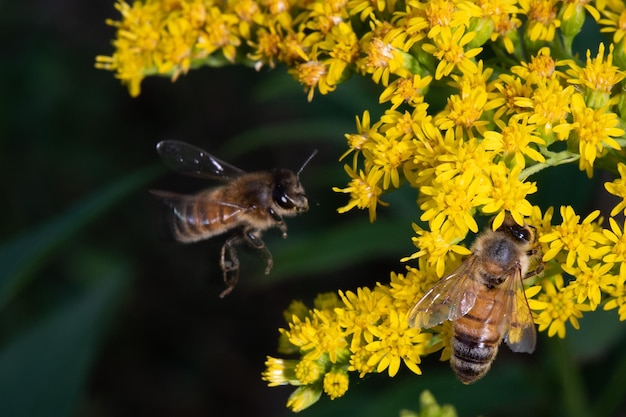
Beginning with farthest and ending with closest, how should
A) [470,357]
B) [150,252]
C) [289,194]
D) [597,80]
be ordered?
[150,252], [289,194], [597,80], [470,357]

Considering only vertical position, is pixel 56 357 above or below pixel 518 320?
below

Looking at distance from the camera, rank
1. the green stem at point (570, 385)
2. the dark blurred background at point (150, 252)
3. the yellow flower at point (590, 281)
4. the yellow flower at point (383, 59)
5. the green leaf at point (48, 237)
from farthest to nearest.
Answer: the dark blurred background at point (150, 252) → the green leaf at point (48, 237) → the green stem at point (570, 385) → the yellow flower at point (383, 59) → the yellow flower at point (590, 281)

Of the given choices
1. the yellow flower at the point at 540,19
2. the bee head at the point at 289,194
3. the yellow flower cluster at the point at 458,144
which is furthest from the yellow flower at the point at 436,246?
the yellow flower at the point at 540,19

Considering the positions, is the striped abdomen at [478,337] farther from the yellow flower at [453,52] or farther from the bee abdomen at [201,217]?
the bee abdomen at [201,217]

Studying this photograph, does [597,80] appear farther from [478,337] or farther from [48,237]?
[48,237]

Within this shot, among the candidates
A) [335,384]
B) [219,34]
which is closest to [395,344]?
[335,384]

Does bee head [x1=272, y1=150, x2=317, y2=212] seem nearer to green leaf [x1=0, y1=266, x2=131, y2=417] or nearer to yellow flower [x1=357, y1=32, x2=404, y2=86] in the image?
yellow flower [x1=357, y1=32, x2=404, y2=86]

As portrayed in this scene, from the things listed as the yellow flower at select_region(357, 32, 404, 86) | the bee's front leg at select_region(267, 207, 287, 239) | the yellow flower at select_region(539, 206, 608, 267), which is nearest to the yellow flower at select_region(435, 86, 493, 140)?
the yellow flower at select_region(357, 32, 404, 86)
